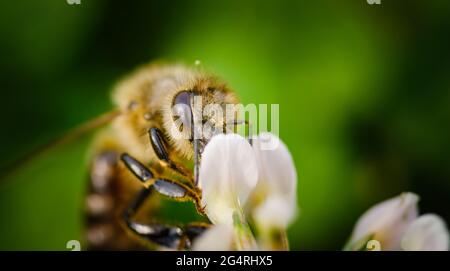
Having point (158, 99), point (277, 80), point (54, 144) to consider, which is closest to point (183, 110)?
point (158, 99)

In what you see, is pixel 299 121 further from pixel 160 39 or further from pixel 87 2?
pixel 87 2

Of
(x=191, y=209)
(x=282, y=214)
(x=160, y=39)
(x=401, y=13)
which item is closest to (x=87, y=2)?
(x=160, y=39)

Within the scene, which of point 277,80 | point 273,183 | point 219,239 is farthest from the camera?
point 277,80

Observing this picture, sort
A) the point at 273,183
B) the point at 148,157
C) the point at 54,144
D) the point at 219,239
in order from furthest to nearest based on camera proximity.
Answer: the point at 54,144 → the point at 148,157 → the point at 273,183 → the point at 219,239

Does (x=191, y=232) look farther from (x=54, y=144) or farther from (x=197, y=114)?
(x=54, y=144)

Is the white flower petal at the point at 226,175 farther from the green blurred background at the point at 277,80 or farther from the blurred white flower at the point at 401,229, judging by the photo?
the green blurred background at the point at 277,80

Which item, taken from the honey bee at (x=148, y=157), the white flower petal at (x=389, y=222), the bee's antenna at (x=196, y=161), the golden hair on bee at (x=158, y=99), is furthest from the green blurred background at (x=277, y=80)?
the bee's antenna at (x=196, y=161)
